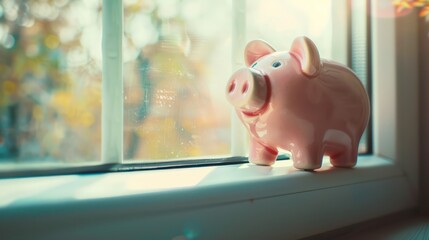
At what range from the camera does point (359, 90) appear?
2.24ft

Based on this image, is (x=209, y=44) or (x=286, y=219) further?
(x=209, y=44)

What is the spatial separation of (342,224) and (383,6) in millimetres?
588

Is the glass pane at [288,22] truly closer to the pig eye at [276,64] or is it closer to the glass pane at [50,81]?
the pig eye at [276,64]

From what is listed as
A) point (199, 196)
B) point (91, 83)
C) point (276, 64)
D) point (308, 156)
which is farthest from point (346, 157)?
point (91, 83)

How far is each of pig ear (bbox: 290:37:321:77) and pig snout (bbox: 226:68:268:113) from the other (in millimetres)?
65

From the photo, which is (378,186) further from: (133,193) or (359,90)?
(133,193)

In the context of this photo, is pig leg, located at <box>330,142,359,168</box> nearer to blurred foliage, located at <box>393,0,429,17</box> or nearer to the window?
the window

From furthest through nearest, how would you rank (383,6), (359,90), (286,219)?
1. (383,6)
2. (359,90)
3. (286,219)

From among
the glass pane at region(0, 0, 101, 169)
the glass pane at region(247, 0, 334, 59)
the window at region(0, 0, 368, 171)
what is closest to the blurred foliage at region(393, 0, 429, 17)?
the glass pane at region(247, 0, 334, 59)

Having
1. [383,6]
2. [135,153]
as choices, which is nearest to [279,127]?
[135,153]

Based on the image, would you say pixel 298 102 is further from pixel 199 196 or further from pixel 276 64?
pixel 199 196

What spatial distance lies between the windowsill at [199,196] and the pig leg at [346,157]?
0.05ft

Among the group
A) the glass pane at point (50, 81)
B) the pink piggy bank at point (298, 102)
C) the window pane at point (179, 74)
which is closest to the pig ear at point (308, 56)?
the pink piggy bank at point (298, 102)

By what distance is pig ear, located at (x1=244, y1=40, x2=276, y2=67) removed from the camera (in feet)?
2.29
